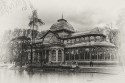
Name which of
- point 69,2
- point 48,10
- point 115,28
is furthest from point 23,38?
point 115,28

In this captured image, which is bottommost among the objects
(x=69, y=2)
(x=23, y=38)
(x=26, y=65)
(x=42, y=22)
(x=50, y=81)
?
(x=50, y=81)

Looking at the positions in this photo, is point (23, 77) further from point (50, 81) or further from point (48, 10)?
point (48, 10)

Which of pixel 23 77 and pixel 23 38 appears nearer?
pixel 23 77

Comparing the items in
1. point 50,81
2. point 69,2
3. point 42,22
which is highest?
point 69,2

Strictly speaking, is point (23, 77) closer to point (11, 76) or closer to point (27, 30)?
point (11, 76)

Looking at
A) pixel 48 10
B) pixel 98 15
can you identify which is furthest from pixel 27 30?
pixel 98 15

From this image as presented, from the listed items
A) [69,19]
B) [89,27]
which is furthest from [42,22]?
[89,27]

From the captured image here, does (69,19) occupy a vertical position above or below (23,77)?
above

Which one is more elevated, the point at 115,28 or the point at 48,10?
the point at 48,10
